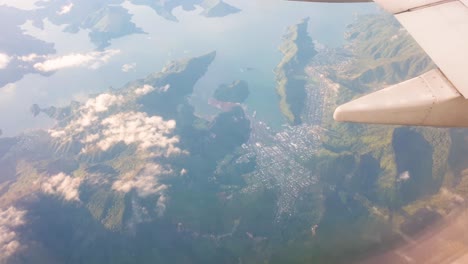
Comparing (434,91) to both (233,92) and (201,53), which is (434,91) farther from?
(201,53)

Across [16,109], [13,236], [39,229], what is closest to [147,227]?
[39,229]

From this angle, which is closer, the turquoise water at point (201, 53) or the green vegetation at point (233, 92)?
the green vegetation at point (233, 92)

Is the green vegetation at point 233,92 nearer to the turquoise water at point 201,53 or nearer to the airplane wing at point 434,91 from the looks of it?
the turquoise water at point 201,53

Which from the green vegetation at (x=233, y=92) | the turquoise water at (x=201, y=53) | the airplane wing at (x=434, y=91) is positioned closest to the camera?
the airplane wing at (x=434, y=91)

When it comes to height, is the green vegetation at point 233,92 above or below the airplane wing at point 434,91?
below

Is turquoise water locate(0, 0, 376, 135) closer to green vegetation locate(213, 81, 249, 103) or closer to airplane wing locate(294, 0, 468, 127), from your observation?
green vegetation locate(213, 81, 249, 103)

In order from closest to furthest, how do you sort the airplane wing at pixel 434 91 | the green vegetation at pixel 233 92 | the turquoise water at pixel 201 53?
the airplane wing at pixel 434 91 < the green vegetation at pixel 233 92 < the turquoise water at pixel 201 53

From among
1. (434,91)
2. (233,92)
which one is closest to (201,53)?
(233,92)

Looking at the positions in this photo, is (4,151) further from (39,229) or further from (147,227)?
(147,227)

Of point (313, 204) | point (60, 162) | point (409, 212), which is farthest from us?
point (60, 162)

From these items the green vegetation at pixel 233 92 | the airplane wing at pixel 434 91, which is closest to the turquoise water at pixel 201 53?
the green vegetation at pixel 233 92
